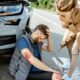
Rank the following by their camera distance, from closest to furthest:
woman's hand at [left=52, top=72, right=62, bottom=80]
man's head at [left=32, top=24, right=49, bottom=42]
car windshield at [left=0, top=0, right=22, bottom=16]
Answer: woman's hand at [left=52, top=72, right=62, bottom=80] < man's head at [left=32, top=24, right=49, bottom=42] < car windshield at [left=0, top=0, right=22, bottom=16]

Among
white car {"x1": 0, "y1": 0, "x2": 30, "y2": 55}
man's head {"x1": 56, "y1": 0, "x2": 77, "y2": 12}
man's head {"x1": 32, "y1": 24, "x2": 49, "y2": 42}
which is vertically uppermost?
man's head {"x1": 56, "y1": 0, "x2": 77, "y2": 12}

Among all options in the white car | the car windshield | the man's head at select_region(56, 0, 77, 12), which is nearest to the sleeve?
the white car

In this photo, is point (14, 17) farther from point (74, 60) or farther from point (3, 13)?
point (74, 60)

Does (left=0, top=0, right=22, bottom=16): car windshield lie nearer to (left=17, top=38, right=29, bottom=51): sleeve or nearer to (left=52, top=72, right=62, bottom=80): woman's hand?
(left=17, top=38, right=29, bottom=51): sleeve

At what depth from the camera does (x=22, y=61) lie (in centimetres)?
502

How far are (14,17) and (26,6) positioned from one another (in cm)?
41

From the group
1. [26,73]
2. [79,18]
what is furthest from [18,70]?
[79,18]

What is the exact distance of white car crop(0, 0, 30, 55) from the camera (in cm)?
609

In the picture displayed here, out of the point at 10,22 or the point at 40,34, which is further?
the point at 10,22

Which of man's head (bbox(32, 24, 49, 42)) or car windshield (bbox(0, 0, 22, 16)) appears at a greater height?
man's head (bbox(32, 24, 49, 42))

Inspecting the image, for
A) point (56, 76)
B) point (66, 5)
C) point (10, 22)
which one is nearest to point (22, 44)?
point (56, 76)

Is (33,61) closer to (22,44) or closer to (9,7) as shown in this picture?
(22,44)

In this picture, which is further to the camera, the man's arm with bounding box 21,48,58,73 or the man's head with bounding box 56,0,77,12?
the man's arm with bounding box 21,48,58,73

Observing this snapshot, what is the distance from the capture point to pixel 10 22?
621 centimetres
